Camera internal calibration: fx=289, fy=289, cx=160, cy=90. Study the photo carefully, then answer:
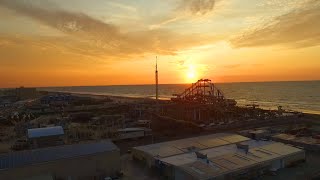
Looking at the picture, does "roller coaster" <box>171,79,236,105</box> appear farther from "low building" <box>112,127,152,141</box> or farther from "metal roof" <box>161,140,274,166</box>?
"metal roof" <box>161,140,274,166</box>

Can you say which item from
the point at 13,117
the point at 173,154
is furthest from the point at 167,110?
the point at 173,154

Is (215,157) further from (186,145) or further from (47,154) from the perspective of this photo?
(47,154)

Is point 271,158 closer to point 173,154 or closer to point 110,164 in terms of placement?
point 173,154

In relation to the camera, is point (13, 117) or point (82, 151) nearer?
point (82, 151)

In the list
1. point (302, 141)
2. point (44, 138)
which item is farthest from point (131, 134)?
point (302, 141)

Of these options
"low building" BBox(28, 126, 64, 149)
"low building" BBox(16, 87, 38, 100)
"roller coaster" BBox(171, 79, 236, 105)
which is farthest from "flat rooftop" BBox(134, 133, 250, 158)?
"low building" BBox(16, 87, 38, 100)

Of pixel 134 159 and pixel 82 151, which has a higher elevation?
pixel 82 151
